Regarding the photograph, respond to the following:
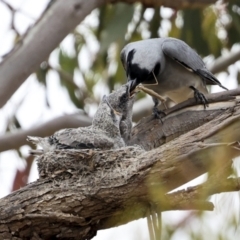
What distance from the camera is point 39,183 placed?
1.73 meters

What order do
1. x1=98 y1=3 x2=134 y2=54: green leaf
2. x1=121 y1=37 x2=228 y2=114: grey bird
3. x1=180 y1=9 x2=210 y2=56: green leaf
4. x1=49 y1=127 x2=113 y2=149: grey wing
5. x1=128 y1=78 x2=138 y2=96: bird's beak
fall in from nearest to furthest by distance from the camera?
1. x1=49 y1=127 x2=113 y2=149: grey wing
2. x1=128 y1=78 x2=138 y2=96: bird's beak
3. x1=121 y1=37 x2=228 y2=114: grey bird
4. x1=98 y1=3 x2=134 y2=54: green leaf
5. x1=180 y1=9 x2=210 y2=56: green leaf

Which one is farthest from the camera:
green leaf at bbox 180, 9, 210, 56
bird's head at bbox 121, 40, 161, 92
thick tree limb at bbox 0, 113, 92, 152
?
green leaf at bbox 180, 9, 210, 56

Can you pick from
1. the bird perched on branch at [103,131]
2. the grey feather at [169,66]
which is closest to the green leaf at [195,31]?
the grey feather at [169,66]

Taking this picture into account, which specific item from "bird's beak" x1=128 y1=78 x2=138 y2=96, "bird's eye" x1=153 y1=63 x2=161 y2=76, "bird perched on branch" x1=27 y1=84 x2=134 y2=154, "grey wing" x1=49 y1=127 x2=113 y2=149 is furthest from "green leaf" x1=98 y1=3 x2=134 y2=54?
"grey wing" x1=49 y1=127 x2=113 y2=149

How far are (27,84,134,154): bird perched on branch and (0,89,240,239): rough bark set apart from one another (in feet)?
0.60

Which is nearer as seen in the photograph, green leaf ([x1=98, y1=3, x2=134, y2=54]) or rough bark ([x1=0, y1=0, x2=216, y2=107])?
rough bark ([x1=0, y1=0, x2=216, y2=107])

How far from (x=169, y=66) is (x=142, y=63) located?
0.83ft

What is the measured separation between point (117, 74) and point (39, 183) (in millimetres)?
3017

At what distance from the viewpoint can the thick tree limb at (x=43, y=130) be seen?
3.78m

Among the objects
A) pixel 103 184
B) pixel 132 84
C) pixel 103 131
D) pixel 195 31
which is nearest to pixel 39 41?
pixel 132 84

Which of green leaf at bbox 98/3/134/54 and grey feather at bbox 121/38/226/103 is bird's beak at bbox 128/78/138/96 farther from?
green leaf at bbox 98/3/134/54

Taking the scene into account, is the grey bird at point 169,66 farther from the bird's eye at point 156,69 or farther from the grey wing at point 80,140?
the grey wing at point 80,140

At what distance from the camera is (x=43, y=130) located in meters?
3.89

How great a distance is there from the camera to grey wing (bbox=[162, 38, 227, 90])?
111 inches
